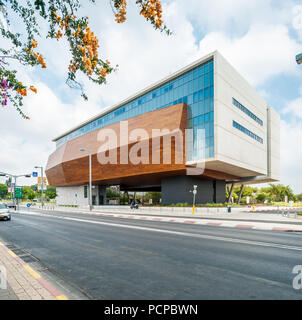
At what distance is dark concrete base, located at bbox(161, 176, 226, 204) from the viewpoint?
35.6m

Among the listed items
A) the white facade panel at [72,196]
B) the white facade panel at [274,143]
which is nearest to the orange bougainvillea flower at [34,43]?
the white facade panel at [274,143]

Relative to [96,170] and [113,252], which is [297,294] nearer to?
[113,252]

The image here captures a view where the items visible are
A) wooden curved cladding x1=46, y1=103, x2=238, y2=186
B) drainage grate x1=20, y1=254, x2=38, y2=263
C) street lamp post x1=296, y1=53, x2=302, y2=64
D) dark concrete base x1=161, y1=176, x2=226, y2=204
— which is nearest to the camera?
drainage grate x1=20, y1=254, x2=38, y2=263

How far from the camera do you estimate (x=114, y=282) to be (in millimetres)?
4746

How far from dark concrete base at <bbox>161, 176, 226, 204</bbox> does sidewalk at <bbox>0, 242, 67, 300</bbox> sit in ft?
102

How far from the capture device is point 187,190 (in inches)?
1400

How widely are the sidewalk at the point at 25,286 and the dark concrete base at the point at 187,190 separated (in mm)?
31014

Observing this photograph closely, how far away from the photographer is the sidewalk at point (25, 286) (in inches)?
155

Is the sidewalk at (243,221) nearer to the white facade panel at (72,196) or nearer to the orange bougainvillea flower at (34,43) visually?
the orange bougainvillea flower at (34,43)

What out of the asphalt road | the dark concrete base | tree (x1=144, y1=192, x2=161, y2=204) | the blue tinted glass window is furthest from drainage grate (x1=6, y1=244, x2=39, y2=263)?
tree (x1=144, y1=192, x2=161, y2=204)

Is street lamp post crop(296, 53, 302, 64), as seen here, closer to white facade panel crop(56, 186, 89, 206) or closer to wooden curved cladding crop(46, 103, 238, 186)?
wooden curved cladding crop(46, 103, 238, 186)

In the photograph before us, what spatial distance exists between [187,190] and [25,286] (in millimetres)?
32312

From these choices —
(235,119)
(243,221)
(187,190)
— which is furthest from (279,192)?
(243,221)
